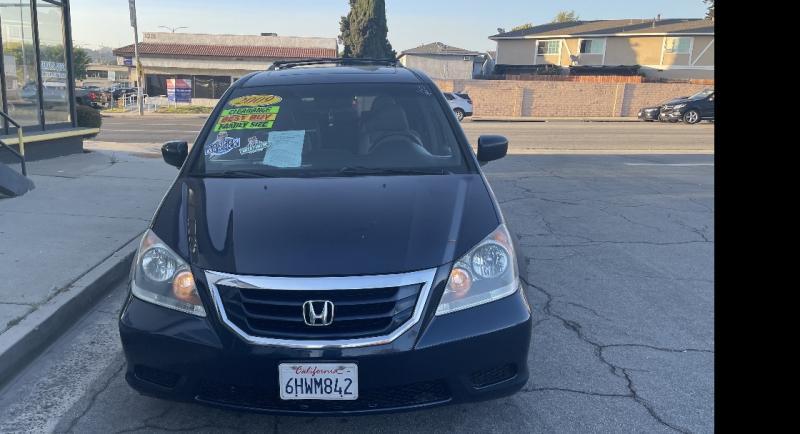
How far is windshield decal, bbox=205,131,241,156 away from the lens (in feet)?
12.1

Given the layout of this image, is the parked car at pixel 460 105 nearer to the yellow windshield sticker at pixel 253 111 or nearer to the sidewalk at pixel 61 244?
the sidewalk at pixel 61 244

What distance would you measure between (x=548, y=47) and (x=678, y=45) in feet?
31.4

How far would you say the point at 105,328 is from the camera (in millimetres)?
4059

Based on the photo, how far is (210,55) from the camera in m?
42.1

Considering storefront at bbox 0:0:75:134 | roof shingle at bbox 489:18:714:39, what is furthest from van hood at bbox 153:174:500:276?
roof shingle at bbox 489:18:714:39

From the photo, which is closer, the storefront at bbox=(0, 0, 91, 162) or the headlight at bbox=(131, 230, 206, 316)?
the headlight at bbox=(131, 230, 206, 316)

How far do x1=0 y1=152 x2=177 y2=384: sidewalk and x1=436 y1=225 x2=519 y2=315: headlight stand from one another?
Result: 2614 millimetres

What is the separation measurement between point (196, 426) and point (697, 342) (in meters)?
3.11

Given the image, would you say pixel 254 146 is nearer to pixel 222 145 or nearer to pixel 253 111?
pixel 222 145

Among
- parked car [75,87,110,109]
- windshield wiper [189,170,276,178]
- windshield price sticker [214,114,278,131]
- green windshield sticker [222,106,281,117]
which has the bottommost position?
windshield wiper [189,170,276,178]

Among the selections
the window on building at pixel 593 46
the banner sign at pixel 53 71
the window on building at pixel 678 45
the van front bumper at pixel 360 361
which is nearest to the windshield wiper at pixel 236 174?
the van front bumper at pixel 360 361

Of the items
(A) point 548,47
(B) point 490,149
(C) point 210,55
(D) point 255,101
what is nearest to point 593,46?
(A) point 548,47

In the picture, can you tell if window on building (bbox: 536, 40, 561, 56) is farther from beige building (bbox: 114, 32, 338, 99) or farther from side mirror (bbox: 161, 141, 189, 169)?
side mirror (bbox: 161, 141, 189, 169)
